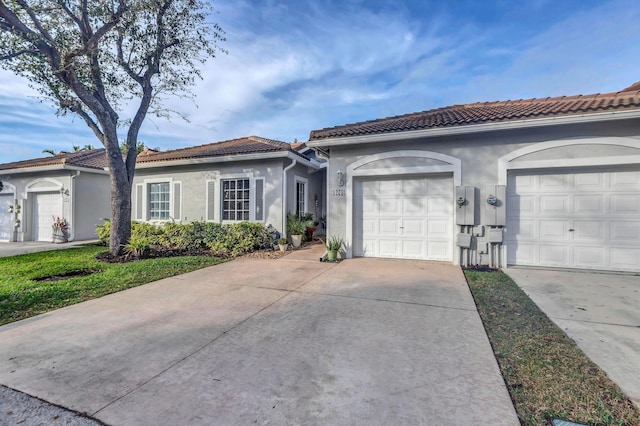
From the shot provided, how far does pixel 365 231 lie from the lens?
8.16m

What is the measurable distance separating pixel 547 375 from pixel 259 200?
30.3ft

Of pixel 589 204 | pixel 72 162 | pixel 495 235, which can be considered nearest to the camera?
pixel 589 204

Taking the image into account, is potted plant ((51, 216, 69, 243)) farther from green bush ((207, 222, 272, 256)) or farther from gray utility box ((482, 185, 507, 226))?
gray utility box ((482, 185, 507, 226))

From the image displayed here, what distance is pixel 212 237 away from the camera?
9.60m

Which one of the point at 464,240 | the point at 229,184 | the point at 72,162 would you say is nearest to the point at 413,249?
the point at 464,240

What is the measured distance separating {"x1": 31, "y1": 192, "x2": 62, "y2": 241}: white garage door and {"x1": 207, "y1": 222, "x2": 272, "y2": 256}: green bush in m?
9.12

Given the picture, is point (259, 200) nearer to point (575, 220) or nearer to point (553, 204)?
point (553, 204)

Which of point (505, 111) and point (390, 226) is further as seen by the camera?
point (390, 226)

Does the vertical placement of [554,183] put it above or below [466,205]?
above

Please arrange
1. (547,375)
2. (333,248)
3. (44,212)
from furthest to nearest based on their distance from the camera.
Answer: (44,212) < (333,248) < (547,375)

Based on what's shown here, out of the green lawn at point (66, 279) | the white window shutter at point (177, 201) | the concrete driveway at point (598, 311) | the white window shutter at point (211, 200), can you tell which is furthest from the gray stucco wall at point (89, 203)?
the concrete driveway at point (598, 311)

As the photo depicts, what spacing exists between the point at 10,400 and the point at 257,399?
1.99 metres

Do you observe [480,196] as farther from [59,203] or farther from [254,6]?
[59,203]

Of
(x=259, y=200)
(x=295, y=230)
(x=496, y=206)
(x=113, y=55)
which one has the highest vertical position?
(x=113, y=55)
